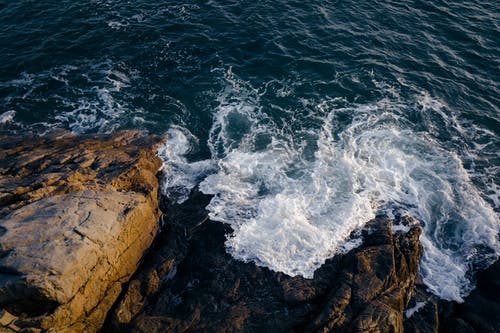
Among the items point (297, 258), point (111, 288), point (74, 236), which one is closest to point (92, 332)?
point (111, 288)

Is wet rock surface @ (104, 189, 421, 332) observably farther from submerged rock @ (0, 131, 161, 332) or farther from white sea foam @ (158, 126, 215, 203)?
white sea foam @ (158, 126, 215, 203)

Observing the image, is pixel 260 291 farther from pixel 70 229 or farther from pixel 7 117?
pixel 7 117

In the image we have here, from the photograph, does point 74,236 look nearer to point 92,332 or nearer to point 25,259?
point 25,259

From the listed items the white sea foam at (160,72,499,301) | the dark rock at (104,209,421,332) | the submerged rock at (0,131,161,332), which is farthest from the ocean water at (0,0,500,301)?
the submerged rock at (0,131,161,332)

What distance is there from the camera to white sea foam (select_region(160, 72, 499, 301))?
18531 millimetres

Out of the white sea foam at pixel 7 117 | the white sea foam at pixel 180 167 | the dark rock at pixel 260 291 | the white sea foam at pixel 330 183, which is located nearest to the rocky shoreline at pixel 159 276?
the dark rock at pixel 260 291

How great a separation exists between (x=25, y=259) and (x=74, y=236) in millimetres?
1851

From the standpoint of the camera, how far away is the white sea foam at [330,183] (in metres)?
18.5

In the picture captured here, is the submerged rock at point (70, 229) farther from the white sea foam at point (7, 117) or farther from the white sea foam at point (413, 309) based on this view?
the white sea foam at point (413, 309)

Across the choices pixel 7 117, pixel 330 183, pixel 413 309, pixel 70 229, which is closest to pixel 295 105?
pixel 330 183

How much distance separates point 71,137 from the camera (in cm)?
2364

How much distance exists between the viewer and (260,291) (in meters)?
16.3

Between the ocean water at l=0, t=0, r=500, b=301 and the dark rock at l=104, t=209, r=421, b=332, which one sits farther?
the ocean water at l=0, t=0, r=500, b=301

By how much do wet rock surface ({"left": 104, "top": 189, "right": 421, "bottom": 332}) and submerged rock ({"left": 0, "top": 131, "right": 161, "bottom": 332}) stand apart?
1.27m
